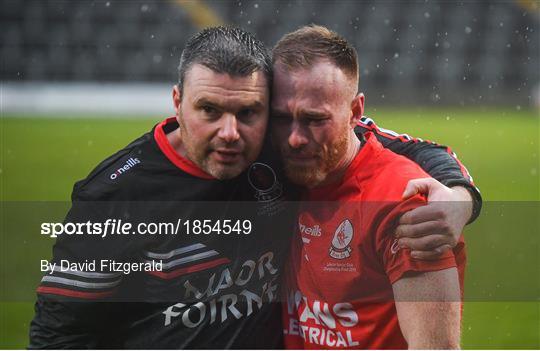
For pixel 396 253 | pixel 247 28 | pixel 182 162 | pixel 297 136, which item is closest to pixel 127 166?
pixel 182 162

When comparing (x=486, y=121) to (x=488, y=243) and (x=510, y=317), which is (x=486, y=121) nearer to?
(x=488, y=243)

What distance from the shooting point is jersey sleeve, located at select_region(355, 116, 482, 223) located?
2785 mm

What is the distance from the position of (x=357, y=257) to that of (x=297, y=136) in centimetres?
41

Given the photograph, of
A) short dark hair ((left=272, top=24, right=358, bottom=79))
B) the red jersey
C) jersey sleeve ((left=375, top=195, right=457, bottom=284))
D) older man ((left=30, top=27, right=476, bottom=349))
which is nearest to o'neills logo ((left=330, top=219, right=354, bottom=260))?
the red jersey

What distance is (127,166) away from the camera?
272 cm

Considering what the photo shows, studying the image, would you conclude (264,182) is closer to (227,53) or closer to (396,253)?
(227,53)

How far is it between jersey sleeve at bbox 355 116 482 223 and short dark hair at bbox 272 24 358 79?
0.92 feet

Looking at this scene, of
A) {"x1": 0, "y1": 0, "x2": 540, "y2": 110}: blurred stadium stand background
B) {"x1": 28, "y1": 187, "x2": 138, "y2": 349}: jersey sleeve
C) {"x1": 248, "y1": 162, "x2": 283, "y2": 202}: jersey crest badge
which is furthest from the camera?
{"x1": 0, "y1": 0, "x2": 540, "y2": 110}: blurred stadium stand background

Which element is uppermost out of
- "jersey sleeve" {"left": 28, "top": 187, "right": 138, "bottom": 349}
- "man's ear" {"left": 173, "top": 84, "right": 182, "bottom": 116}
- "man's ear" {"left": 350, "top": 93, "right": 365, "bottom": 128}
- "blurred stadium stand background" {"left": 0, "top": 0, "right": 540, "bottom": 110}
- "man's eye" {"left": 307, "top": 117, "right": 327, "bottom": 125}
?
"blurred stadium stand background" {"left": 0, "top": 0, "right": 540, "bottom": 110}

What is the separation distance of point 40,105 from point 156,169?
11903 mm

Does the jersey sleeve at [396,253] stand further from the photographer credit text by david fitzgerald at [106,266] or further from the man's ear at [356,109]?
the photographer credit text by david fitzgerald at [106,266]

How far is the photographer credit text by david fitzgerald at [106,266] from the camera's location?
271cm

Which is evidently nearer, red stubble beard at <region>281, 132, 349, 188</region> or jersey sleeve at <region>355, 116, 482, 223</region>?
red stubble beard at <region>281, 132, 349, 188</region>

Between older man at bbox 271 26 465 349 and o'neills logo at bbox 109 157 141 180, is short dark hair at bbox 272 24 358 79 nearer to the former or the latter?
older man at bbox 271 26 465 349
